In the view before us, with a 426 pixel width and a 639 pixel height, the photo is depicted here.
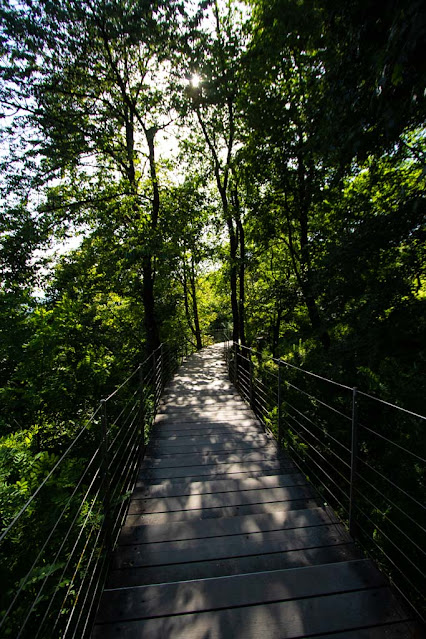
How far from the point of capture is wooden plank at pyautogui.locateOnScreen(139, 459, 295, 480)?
334 cm

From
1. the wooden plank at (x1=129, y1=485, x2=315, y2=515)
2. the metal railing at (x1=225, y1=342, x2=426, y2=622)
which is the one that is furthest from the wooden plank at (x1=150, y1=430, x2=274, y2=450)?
the wooden plank at (x1=129, y1=485, x2=315, y2=515)

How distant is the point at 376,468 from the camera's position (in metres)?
4.05

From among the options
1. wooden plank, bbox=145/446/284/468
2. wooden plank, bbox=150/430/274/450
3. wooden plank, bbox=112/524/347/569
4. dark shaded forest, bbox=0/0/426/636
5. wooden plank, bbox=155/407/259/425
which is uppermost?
dark shaded forest, bbox=0/0/426/636

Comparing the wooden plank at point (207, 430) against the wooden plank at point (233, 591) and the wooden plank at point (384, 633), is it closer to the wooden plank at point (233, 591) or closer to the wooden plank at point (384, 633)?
the wooden plank at point (233, 591)

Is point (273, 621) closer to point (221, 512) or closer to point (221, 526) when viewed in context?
point (221, 526)

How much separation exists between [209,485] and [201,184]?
975 cm

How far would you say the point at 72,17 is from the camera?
6.09 metres

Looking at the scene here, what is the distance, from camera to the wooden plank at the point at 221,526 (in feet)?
7.66

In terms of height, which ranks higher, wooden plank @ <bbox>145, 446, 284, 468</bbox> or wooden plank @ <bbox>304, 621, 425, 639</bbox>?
wooden plank @ <bbox>145, 446, 284, 468</bbox>

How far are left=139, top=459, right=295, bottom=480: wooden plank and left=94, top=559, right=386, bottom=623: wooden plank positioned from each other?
1.46 m

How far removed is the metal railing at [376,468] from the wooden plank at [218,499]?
0.31 meters

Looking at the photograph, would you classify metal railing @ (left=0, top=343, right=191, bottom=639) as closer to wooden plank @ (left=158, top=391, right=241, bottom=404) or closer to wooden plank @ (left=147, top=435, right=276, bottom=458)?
wooden plank @ (left=147, top=435, right=276, bottom=458)

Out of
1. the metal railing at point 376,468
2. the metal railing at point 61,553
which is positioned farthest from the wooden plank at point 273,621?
the metal railing at point 61,553

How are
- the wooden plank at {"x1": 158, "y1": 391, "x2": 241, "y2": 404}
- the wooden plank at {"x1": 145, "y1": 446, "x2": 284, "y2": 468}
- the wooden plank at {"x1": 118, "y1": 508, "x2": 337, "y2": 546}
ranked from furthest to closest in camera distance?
the wooden plank at {"x1": 158, "y1": 391, "x2": 241, "y2": 404} < the wooden plank at {"x1": 145, "y1": 446, "x2": 284, "y2": 468} < the wooden plank at {"x1": 118, "y1": 508, "x2": 337, "y2": 546}
